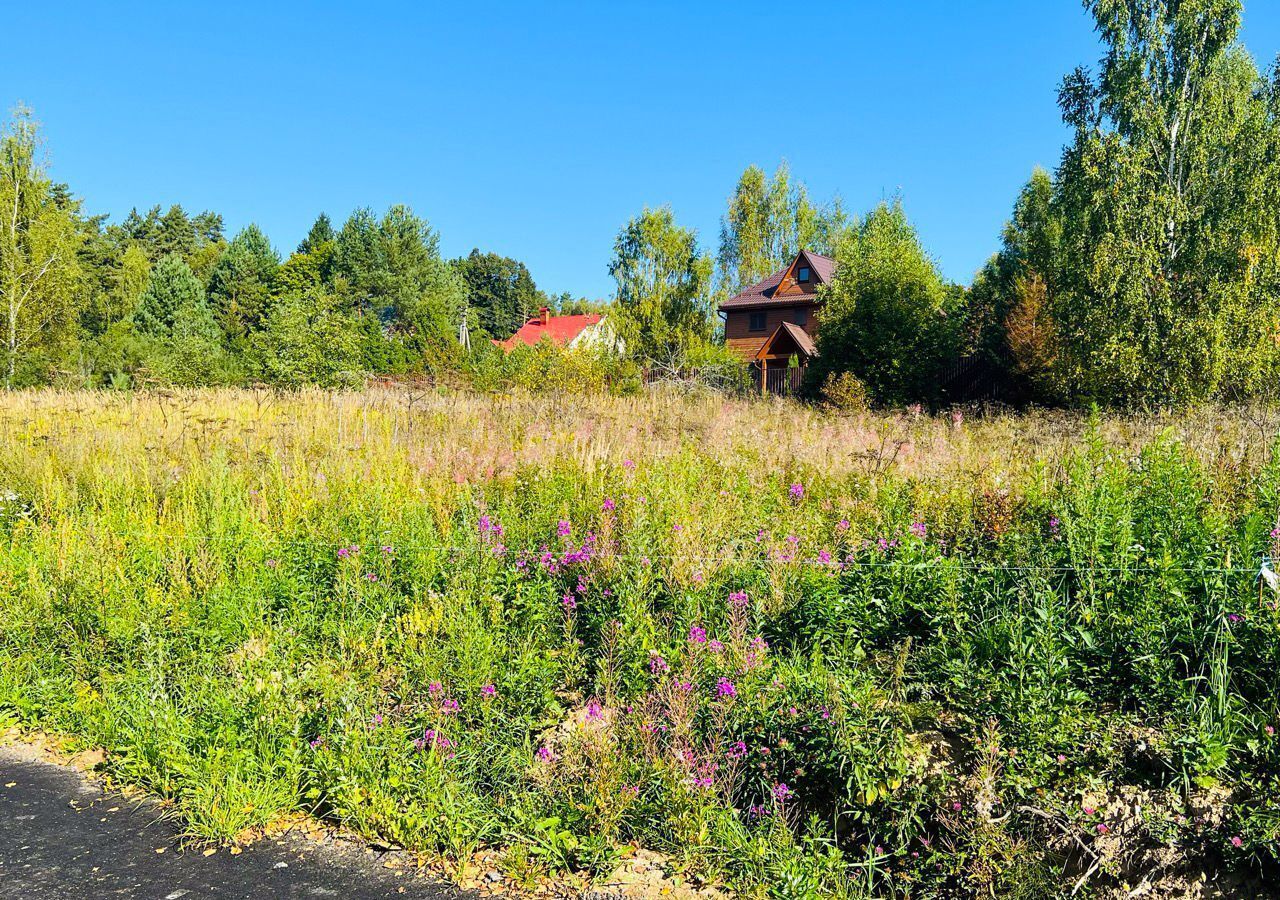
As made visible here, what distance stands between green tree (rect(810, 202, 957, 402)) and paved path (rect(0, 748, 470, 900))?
20.9m

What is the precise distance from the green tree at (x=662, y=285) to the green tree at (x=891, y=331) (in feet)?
19.8

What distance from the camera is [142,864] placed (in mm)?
3258

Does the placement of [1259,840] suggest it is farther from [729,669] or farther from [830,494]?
[830,494]

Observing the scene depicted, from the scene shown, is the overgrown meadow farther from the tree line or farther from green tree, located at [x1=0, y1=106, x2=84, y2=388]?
green tree, located at [x1=0, y1=106, x2=84, y2=388]

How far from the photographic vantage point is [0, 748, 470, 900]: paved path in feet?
10.1

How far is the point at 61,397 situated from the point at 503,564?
10614 mm

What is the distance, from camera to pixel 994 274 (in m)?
36.7

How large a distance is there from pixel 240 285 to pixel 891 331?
43.8 m

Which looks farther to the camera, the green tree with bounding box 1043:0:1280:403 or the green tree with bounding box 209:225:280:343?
the green tree with bounding box 209:225:280:343

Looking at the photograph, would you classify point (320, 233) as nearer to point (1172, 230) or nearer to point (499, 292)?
point (499, 292)

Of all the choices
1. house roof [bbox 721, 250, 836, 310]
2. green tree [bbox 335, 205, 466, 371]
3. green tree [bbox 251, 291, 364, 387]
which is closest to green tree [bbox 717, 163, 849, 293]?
house roof [bbox 721, 250, 836, 310]

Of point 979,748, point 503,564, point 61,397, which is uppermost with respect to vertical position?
point 61,397

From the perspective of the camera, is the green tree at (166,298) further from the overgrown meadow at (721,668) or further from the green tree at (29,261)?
the overgrown meadow at (721,668)

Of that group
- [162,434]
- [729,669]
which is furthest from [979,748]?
[162,434]
